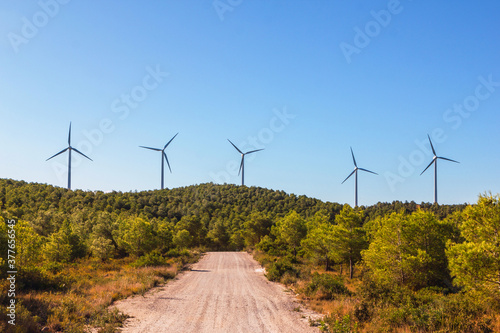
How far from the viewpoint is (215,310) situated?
780 inches

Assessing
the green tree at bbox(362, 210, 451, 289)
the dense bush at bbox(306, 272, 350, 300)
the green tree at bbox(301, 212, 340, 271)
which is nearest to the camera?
the dense bush at bbox(306, 272, 350, 300)

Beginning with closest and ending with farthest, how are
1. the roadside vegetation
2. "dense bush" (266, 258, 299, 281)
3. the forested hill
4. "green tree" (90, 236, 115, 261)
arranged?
the roadside vegetation < "dense bush" (266, 258, 299, 281) < "green tree" (90, 236, 115, 261) < the forested hill

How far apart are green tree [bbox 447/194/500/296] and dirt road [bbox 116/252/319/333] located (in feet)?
32.2

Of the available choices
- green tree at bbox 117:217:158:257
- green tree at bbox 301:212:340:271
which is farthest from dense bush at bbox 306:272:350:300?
green tree at bbox 117:217:158:257

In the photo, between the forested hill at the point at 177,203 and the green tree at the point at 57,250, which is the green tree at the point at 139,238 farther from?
the forested hill at the point at 177,203

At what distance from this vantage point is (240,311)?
19.6 meters

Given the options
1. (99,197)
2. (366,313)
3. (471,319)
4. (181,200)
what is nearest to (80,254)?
(366,313)

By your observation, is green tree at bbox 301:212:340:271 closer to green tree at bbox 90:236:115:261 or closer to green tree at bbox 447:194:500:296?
green tree at bbox 447:194:500:296

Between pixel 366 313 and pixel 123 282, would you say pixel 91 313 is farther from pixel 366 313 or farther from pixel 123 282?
pixel 366 313

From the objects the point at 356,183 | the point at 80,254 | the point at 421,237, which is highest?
the point at 356,183

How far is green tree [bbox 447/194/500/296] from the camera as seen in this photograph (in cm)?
1839

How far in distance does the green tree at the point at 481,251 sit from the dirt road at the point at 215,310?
9.82 metres

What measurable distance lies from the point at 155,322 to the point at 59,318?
4.71m

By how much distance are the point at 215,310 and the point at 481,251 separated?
53.5 feet
